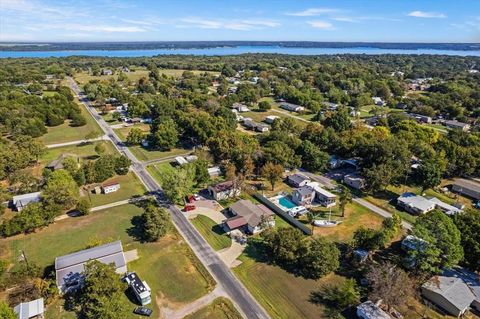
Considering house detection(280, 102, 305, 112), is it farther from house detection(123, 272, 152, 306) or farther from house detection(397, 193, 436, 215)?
house detection(123, 272, 152, 306)

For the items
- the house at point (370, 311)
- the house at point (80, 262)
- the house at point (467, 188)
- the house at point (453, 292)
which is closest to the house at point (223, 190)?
the house at point (80, 262)

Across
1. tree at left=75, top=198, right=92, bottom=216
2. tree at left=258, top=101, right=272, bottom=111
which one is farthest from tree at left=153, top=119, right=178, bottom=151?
tree at left=258, top=101, right=272, bottom=111

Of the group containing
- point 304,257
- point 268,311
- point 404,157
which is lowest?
point 268,311

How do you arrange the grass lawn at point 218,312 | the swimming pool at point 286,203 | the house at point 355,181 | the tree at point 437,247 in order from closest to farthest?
the grass lawn at point 218,312 → the tree at point 437,247 → the swimming pool at point 286,203 → the house at point 355,181

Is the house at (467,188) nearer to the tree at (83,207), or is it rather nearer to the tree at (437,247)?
the tree at (437,247)

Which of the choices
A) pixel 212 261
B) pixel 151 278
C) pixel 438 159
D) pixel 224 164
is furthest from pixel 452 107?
pixel 151 278

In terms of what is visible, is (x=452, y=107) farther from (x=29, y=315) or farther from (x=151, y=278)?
(x=29, y=315)

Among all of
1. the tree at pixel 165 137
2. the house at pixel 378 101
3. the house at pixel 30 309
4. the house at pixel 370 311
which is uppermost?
the house at pixel 378 101
